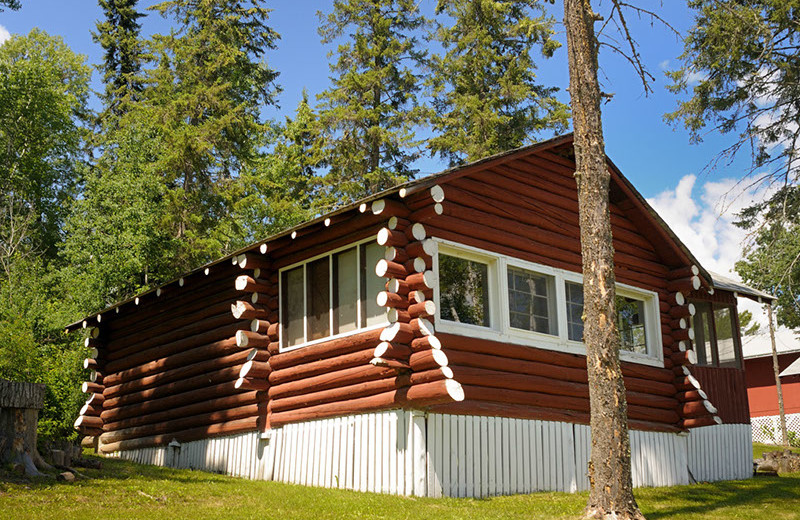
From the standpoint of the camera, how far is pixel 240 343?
14297 mm

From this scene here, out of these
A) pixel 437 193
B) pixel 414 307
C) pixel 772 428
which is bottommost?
pixel 772 428

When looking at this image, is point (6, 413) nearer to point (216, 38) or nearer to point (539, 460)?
point (539, 460)

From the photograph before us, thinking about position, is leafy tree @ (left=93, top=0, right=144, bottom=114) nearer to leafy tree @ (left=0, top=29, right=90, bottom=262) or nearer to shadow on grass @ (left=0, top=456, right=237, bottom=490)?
leafy tree @ (left=0, top=29, right=90, bottom=262)

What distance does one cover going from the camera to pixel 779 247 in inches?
806

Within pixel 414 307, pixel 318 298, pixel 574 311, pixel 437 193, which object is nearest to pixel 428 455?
pixel 414 307

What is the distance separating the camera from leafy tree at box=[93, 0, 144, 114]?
3844 centimetres

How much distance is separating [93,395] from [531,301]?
11.7m

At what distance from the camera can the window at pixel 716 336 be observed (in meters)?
18.5

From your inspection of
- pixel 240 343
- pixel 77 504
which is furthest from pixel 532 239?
pixel 77 504

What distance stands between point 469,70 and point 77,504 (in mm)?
26036

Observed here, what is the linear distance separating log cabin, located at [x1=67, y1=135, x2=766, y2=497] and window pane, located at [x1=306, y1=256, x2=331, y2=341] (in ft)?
0.11

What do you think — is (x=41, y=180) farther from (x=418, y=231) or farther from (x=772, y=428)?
(x=772, y=428)

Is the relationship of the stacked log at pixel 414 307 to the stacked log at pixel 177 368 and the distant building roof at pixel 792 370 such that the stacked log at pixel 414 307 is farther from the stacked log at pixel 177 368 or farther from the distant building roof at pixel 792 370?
the distant building roof at pixel 792 370

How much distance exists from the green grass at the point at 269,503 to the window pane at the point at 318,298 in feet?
8.65
